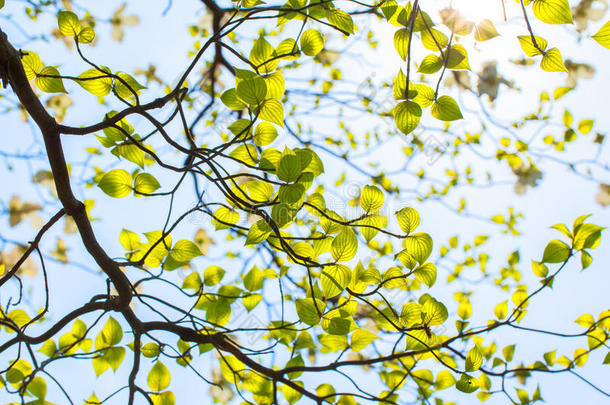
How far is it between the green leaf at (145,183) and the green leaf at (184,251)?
0.38 feet

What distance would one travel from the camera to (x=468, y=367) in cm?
66

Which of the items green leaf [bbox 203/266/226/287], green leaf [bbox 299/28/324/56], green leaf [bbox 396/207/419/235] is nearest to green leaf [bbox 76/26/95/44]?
green leaf [bbox 299/28/324/56]

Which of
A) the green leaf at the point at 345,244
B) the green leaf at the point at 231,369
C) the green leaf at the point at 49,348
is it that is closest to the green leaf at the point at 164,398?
the green leaf at the point at 231,369

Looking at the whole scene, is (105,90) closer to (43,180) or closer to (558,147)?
(43,180)

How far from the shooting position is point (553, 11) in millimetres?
485

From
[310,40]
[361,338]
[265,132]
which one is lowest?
[361,338]

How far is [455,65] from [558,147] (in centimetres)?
121

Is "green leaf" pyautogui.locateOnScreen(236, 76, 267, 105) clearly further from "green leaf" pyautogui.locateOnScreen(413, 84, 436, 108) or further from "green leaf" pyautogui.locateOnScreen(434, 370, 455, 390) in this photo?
"green leaf" pyautogui.locateOnScreen(434, 370, 455, 390)

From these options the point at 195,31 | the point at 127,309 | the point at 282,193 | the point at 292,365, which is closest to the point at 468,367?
the point at 292,365

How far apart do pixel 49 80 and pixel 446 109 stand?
1.96ft

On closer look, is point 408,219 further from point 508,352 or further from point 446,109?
Result: point 508,352

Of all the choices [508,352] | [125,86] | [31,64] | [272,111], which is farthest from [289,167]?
[508,352]

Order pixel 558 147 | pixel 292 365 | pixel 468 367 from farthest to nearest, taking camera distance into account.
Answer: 1. pixel 558 147
2. pixel 292 365
3. pixel 468 367

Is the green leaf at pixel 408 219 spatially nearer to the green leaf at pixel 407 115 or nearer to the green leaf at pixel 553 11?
the green leaf at pixel 407 115
